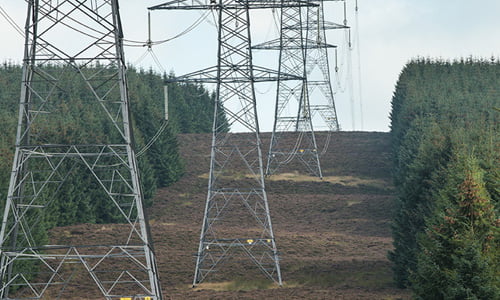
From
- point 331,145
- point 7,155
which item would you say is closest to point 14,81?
point 331,145

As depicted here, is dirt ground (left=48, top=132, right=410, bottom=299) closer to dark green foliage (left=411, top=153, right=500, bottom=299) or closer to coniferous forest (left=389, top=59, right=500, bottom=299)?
coniferous forest (left=389, top=59, right=500, bottom=299)

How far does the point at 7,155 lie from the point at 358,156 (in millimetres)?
40628

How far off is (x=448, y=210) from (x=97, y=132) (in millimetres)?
48457

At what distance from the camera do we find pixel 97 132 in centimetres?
7394

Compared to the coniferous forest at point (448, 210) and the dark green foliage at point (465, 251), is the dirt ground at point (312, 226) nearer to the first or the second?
the coniferous forest at point (448, 210)

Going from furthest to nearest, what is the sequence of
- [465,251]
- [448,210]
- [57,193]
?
[57,193], [448,210], [465,251]

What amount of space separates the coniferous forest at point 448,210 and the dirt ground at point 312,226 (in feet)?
11.2

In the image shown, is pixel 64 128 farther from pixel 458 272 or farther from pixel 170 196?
pixel 458 272

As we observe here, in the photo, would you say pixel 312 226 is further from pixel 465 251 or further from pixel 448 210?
pixel 465 251

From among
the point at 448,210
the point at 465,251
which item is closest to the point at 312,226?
the point at 448,210

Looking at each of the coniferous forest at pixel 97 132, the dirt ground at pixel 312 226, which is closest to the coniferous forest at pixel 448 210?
the dirt ground at pixel 312 226

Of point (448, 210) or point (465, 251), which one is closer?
point (465, 251)

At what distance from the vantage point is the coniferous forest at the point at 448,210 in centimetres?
2738

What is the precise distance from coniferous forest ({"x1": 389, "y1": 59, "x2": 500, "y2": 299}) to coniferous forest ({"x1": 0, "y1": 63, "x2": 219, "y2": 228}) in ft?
43.2
